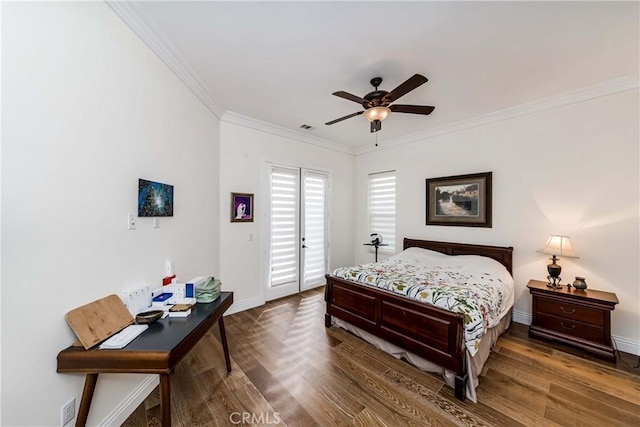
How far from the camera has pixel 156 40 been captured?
1.98m

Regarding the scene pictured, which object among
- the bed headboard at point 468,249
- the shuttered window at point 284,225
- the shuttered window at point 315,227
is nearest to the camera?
the bed headboard at point 468,249

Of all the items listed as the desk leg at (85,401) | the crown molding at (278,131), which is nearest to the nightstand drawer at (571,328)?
the crown molding at (278,131)

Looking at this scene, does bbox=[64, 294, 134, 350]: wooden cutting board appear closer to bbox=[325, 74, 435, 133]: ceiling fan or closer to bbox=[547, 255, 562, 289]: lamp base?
bbox=[325, 74, 435, 133]: ceiling fan

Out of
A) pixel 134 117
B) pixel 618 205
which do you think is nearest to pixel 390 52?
pixel 134 117

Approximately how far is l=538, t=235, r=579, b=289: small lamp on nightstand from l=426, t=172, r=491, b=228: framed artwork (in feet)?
2.47

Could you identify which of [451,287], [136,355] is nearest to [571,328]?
[451,287]

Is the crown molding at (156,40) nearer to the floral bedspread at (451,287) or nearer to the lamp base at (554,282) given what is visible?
the floral bedspread at (451,287)

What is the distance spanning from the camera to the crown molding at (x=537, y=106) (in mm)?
2617

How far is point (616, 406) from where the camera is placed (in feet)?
→ 6.09

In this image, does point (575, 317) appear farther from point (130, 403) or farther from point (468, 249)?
point (130, 403)

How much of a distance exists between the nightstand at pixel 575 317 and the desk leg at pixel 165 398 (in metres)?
3.65

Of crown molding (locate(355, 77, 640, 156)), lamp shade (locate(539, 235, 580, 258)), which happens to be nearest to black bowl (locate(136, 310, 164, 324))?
lamp shade (locate(539, 235, 580, 258))

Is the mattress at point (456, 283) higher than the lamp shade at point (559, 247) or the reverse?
the reverse

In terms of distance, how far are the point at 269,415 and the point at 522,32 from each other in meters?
3.54
